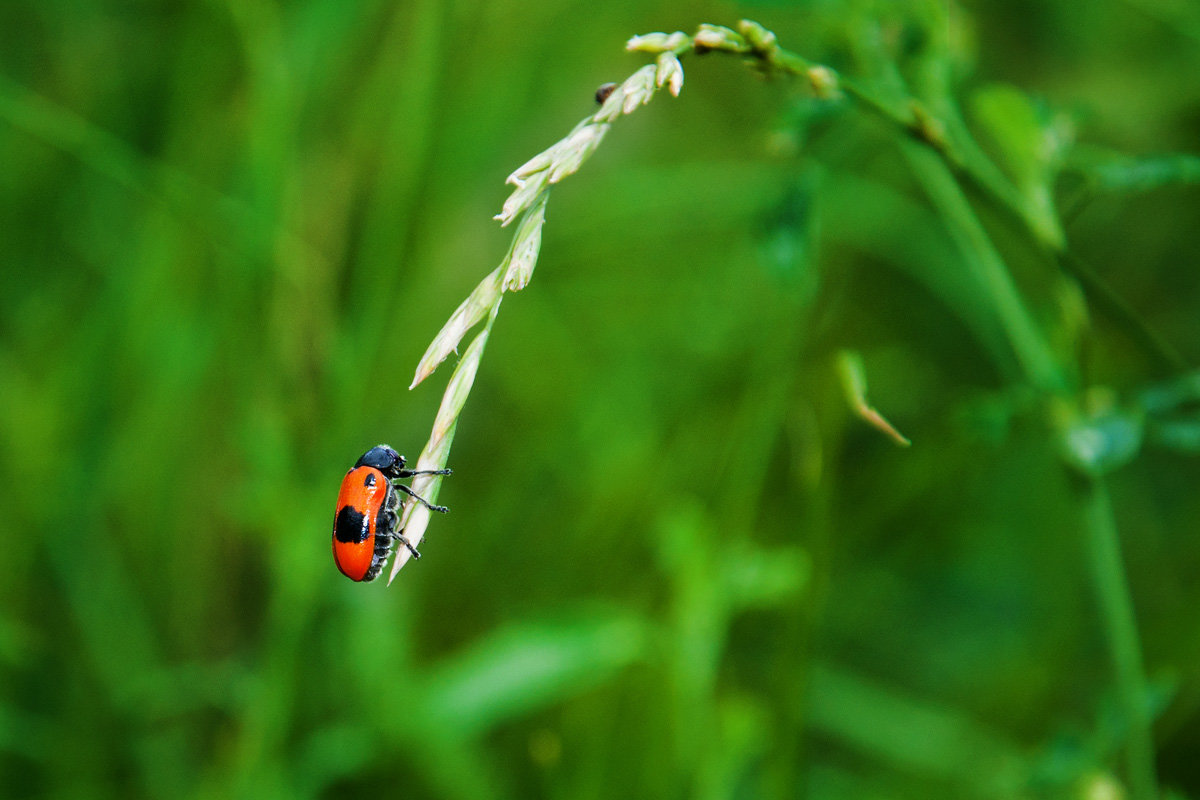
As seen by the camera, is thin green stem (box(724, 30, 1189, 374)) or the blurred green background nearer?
thin green stem (box(724, 30, 1189, 374))

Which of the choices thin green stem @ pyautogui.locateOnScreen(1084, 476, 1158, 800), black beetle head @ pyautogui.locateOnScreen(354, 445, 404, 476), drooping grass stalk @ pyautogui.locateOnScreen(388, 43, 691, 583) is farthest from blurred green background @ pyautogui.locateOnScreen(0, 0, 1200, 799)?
drooping grass stalk @ pyautogui.locateOnScreen(388, 43, 691, 583)

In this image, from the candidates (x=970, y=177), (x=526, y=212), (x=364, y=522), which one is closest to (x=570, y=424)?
(x=364, y=522)

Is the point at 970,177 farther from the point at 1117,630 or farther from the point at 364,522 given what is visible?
the point at 364,522

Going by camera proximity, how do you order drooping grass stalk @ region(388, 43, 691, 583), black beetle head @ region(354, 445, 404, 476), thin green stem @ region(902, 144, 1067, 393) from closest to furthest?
drooping grass stalk @ region(388, 43, 691, 583) < thin green stem @ region(902, 144, 1067, 393) < black beetle head @ region(354, 445, 404, 476)

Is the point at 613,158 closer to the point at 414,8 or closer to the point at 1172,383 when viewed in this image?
the point at 414,8

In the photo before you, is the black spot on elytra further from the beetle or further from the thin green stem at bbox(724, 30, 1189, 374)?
the thin green stem at bbox(724, 30, 1189, 374)

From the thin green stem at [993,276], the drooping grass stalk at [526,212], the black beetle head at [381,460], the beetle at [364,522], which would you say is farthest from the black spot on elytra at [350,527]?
the thin green stem at [993,276]
